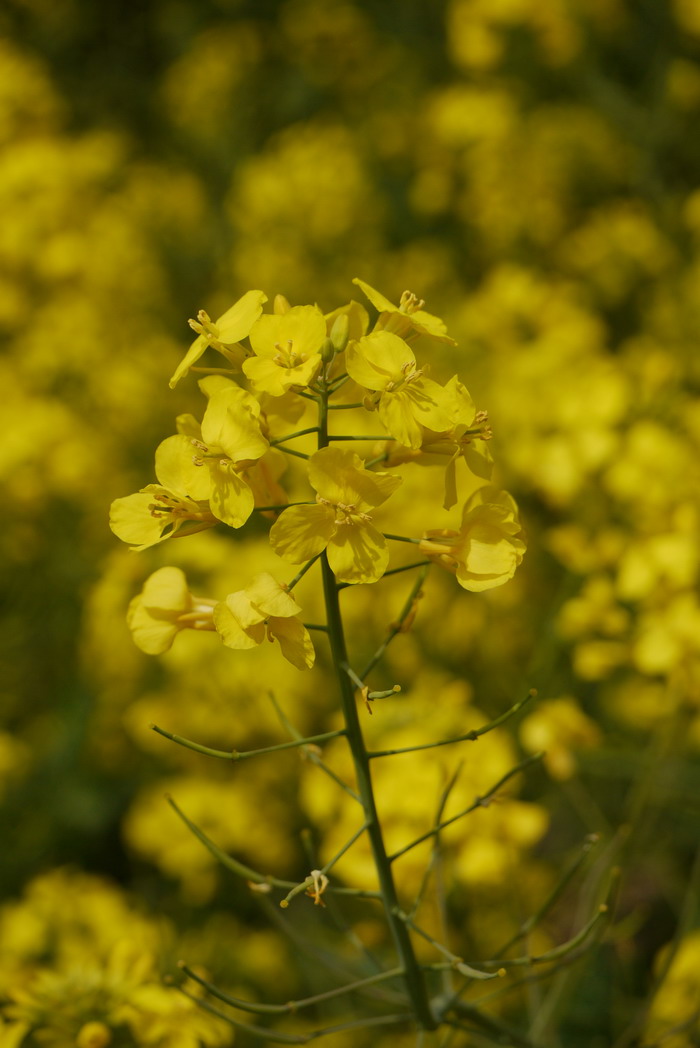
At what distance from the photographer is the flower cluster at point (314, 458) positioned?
0.85 metres

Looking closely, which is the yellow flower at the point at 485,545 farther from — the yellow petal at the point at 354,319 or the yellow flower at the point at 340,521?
the yellow petal at the point at 354,319

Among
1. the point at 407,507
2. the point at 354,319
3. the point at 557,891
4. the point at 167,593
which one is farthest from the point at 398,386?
the point at 407,507

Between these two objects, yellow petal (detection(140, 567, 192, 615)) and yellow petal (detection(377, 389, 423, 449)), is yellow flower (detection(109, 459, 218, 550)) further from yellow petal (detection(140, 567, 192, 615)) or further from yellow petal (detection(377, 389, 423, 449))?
yellow petal (detection(377, 389, 423, 449))

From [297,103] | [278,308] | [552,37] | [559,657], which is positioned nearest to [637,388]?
[559,657]

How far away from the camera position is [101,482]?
2.87 m

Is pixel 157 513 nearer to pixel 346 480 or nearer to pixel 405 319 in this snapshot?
pixel 346 480

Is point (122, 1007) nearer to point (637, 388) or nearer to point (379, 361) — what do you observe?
point (379, 361)

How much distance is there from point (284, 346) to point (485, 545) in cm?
28

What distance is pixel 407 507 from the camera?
233cm

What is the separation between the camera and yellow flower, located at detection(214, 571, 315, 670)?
2.74 feet

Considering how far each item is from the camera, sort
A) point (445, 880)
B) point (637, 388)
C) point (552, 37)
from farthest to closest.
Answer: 1. point (552, 37)
2. point (637, 388)
3. point (445, 880)

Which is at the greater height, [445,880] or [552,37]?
[552,37]

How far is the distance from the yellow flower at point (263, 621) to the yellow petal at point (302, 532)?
0.03m

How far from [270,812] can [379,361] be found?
161 cm
